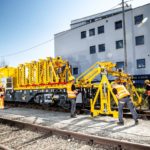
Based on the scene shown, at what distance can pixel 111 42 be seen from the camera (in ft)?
114

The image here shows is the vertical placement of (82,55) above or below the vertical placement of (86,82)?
above

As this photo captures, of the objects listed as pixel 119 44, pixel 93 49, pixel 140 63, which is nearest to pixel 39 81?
pixel 140 63

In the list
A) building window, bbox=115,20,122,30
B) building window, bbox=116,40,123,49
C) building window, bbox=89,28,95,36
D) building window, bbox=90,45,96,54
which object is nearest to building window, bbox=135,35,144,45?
building window, bbox=116,40,123,49

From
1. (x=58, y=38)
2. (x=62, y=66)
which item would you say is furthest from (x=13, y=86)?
(x=58, y=38)

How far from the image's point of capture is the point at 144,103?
563 inches

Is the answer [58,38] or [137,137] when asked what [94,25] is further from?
[137,137]

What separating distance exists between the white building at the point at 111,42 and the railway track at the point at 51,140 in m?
23.7

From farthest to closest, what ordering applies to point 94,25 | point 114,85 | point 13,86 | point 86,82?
point 94,25 < point 13,86 < point 86,82 < point 114,85

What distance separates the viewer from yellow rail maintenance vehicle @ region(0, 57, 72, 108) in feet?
44.6

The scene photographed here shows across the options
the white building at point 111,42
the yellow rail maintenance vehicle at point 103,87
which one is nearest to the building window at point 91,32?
the white building at point 111,42

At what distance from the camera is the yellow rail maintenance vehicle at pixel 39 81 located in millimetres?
13586

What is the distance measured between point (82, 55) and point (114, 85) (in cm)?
2959

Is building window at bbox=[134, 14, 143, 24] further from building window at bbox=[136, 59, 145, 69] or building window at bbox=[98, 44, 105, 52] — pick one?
building window at bbox=[98, 44, 105, 52]

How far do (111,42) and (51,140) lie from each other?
29.5 metres
